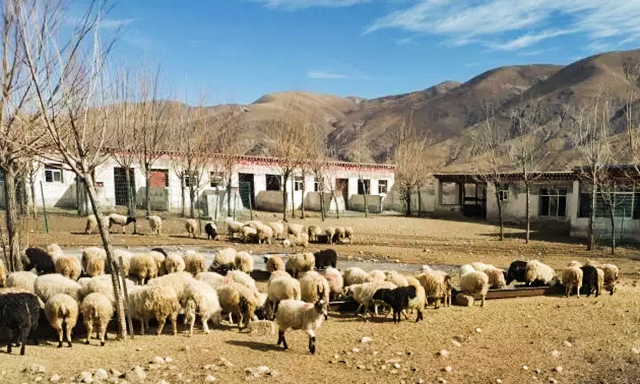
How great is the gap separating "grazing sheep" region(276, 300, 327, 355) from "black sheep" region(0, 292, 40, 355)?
3611 millimetres

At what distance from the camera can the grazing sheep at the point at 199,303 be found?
8.56 meters

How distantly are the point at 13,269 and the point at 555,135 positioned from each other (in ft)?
303

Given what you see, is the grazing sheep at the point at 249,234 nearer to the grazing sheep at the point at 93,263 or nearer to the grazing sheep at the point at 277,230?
the grazing sheep at the point at 277,230

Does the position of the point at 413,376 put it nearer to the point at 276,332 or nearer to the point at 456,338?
the point at 456,338

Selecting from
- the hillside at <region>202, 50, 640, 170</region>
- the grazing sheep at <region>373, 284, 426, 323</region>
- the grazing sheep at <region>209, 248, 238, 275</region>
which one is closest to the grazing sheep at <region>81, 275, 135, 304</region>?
the grazing sheep at <region>209, 248, 238, 275</region>

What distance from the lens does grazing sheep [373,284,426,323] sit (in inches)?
385

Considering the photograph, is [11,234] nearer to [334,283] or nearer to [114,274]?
[114,274]

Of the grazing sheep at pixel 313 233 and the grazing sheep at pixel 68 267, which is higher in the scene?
the grazing sheep at pixel 68 267

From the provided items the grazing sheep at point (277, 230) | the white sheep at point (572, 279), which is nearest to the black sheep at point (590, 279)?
the white sheep at point (572, 279)

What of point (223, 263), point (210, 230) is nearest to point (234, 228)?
point (210, 230)

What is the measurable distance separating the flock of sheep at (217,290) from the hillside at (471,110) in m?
60.7

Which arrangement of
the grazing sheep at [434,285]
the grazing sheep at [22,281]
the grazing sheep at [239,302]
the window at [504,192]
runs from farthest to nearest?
the window at [504,192] < the grazing sheep at [434,285] < the grazing sheep at [22,281] < the grazing sheep at [239,302]

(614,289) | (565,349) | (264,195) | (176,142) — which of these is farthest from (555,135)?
(565,349)

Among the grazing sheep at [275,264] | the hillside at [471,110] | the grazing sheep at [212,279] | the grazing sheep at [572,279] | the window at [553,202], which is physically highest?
the hillside at [471,110]
